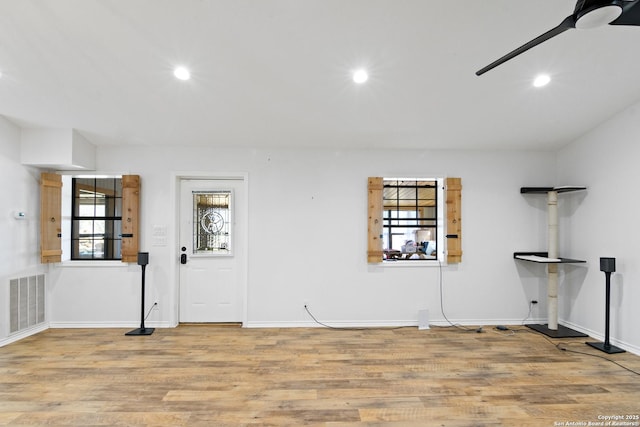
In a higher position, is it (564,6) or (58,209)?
(564,6)

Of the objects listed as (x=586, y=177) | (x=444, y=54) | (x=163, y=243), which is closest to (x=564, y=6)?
(x=444, y=54)

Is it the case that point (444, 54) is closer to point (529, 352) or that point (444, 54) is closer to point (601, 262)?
point (601, 262)

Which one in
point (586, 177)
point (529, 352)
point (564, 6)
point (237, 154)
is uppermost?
point (564, 6)

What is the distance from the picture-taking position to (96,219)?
4887mm

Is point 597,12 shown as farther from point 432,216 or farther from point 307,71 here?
point 432,216

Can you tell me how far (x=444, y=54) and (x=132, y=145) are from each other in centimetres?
396

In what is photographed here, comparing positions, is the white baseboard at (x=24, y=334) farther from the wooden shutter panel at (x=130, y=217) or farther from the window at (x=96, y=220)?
the wooden shutter panel at (x=130, y=217)

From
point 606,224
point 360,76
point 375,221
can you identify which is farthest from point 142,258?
point 606,224

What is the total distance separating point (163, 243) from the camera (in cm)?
468

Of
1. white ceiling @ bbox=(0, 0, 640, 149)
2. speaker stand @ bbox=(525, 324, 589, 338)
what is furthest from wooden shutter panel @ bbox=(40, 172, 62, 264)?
speaker stand @ bbox=(525, 324, 589, 338)

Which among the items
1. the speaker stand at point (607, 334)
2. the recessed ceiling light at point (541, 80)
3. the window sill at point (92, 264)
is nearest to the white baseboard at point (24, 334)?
the window sill at point (92, 264)

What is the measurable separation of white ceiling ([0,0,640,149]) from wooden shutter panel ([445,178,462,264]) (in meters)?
0.57

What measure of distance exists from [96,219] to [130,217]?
2.34ft

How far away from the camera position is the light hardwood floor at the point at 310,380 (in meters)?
2.53
